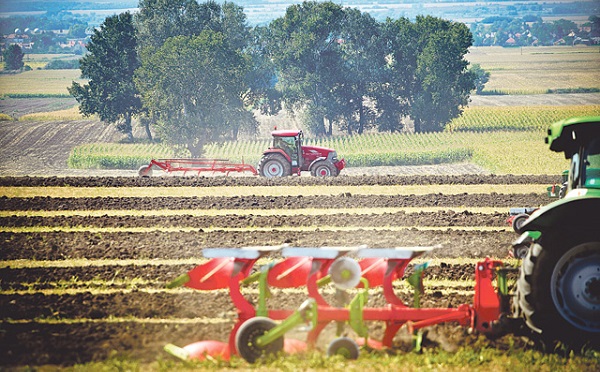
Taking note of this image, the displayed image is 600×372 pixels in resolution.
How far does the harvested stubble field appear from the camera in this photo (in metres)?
9.69

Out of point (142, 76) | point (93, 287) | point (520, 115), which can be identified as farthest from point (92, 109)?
point (93, 287)

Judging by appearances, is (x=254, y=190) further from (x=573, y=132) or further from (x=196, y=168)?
(x=573, y=132)

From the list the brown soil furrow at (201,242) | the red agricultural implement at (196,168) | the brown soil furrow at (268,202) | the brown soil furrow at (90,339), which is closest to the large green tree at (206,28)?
the red agricultural implement at (196,168)

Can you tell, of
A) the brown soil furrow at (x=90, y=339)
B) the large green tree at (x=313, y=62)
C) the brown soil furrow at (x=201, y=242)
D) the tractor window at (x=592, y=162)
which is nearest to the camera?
the brown soil furrow at (x=90, y=339)

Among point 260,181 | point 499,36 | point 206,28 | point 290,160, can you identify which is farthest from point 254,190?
point 499,36

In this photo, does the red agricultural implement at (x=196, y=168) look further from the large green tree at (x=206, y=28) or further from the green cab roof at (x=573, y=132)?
the large green tree at (x=206, y=28)

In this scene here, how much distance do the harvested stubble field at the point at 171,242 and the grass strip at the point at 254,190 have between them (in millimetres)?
181

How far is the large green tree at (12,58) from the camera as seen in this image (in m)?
109

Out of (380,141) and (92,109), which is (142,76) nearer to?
(92,109)

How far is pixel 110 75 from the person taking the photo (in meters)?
59.0

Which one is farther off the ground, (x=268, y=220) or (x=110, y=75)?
(x=110, y=75)

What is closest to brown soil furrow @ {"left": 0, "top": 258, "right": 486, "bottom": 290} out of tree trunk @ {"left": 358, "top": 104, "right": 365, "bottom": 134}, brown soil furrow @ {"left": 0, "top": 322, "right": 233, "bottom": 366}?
brown soil furrow @ {"left": 0, "top": 322, "right": 233, "bottom": 366}

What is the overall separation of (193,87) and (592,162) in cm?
4634

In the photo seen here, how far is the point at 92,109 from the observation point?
193 feet
